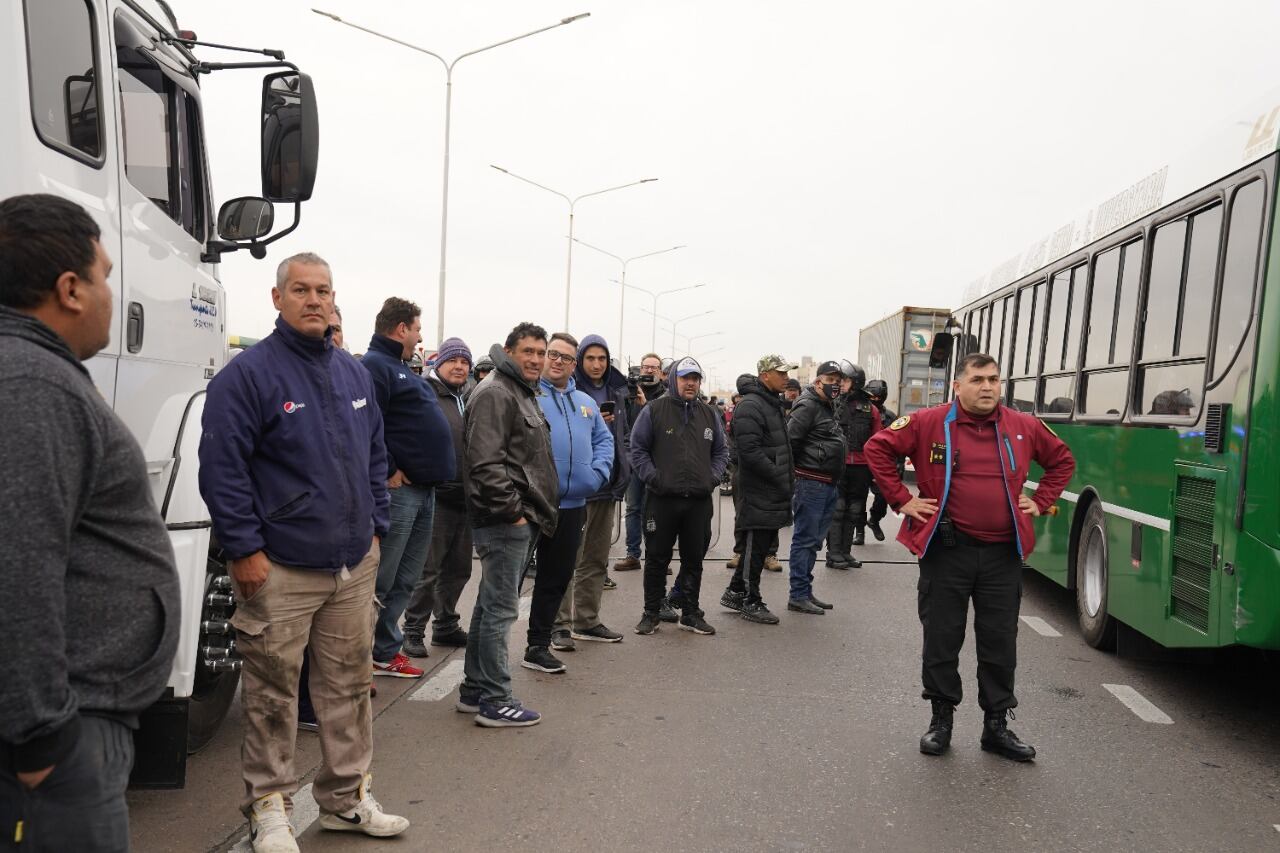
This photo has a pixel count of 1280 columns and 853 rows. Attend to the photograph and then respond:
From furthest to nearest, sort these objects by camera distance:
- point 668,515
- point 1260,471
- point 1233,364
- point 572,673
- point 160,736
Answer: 1. point 668,515
2. point 572,673
3. point 1233,364
4. point 1260,471
5. point 160,736

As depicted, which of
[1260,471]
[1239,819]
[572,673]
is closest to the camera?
[1239,819]

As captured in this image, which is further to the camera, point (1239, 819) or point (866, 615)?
point (866, 615)

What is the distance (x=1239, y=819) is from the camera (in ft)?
14.0

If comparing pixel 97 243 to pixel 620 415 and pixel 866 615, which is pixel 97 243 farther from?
pixel 866 615

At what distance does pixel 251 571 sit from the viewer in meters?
3.49

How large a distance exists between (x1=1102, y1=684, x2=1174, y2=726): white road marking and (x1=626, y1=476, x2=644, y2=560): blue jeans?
480cm

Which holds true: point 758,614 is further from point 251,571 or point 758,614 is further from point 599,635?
point 251,571

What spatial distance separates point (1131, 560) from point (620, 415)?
3.63 metres

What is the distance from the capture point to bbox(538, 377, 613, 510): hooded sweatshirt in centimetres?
587

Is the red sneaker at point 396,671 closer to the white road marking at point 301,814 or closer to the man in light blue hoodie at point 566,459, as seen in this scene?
the man in light blue hoodie at point 566,459

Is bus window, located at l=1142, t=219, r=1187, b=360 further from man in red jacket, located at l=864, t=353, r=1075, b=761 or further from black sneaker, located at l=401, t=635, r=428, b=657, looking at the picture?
black sneaker, located at l=401, t=635, r=428, b=657

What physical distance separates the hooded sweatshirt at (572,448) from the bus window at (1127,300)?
363 centimetres

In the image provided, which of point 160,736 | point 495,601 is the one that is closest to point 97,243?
point 160,736

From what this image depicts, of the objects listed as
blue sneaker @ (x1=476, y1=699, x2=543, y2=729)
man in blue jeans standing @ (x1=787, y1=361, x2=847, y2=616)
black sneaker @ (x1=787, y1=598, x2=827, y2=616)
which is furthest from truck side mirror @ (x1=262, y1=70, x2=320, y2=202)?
black sneaker @ (x1=787, y1=598, x2=827, y2=616)
